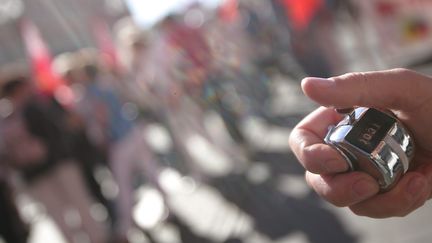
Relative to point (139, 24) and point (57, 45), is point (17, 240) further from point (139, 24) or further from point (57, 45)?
point (57, 45)

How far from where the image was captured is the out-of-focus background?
3.94m

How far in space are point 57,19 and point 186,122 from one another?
20.6ft

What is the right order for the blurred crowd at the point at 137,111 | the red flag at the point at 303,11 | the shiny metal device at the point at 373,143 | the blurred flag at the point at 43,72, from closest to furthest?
1. the shiny metal device at the point at 373,143
2. the blurred crowd at the point at 137,111
3. the blurred flag at the point at 43,72
4. the red flag at the point at 303,11

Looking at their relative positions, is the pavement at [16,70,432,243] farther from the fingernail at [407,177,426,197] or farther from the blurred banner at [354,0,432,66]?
the fingernail at [407,177,426,197]

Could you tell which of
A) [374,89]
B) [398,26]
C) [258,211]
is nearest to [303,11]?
[398,26]

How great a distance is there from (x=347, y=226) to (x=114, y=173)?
1.77 meters

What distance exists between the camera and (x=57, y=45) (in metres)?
10.9

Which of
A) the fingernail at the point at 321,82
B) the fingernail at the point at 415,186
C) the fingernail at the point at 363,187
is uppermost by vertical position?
the fingernail at the point at 321,82

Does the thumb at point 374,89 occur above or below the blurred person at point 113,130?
Answer: above

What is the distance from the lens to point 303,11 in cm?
637

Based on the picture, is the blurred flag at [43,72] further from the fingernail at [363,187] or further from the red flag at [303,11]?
the fingernail at [363,187]

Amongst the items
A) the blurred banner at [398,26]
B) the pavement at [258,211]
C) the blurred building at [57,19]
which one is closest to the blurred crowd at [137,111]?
the pavement at [258,211]

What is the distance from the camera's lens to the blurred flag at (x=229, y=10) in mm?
7278

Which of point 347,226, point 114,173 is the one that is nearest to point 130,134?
point 114,173
